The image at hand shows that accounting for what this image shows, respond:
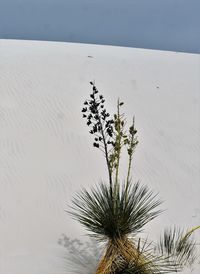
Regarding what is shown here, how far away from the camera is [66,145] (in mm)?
7645

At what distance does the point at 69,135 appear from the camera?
7.93 meters

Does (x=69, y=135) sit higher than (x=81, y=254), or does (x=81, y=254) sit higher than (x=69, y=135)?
(x=69, y=135)

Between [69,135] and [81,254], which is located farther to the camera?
[69,135]

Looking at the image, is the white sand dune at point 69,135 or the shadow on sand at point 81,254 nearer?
the shadow on sand at point 81,254

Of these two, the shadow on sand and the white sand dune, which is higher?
the white sand dune

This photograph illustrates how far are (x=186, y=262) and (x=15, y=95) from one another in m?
5.52

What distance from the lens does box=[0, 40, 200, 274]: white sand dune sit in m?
5.55

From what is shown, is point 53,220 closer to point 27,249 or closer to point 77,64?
point 27,249

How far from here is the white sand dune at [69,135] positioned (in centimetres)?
555

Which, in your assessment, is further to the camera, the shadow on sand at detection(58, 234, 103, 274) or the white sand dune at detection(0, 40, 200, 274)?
the white sand dune at detection(0, 40, 200, 274)

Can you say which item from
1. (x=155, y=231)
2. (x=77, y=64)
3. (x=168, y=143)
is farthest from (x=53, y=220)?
(x=77, y=64)

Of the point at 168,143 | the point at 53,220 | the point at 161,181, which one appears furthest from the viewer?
the point at 168,143

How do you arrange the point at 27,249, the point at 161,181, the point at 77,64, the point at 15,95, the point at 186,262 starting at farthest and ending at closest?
1. the point at 77,64
2. the point at 15,95
3. the point at 161,181
4. the point at 27,249
5. the point at 186,262

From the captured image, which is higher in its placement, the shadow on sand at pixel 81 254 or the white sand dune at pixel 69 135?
the white sand dune at pixel 69 135
